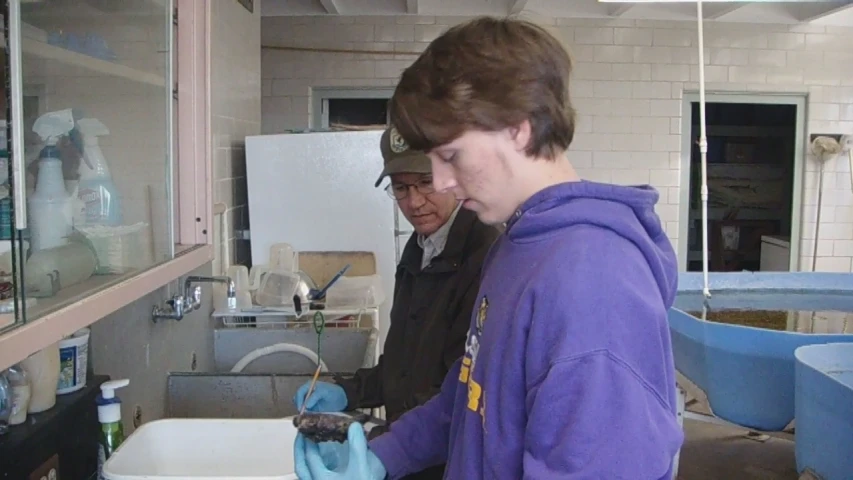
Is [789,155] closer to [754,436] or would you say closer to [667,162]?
[667,162]

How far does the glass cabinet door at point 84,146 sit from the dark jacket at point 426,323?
1.80 ft

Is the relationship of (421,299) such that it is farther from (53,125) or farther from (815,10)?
(815,10)

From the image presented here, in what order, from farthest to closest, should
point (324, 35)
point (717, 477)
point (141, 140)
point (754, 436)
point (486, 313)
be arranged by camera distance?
point (324, 35)
point (754, 436)
point (717, 477)
point (141, 140)
point (486, 313)

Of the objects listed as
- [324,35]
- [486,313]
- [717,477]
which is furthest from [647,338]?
[324,35]

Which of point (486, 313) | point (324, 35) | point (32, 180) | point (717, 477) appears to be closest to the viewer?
point (486, 313)

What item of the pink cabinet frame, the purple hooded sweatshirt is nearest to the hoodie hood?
the purple hooded sweatshirt

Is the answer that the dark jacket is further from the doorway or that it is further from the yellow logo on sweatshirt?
the doorway

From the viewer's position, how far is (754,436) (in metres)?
4.15

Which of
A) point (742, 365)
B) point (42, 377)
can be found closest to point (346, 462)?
point (42, 377)

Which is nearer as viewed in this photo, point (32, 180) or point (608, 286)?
point (608, 286)

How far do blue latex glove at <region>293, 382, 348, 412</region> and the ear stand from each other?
0.90 m

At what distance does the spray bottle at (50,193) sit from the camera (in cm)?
122

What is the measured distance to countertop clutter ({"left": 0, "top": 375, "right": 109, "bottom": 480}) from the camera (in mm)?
1147

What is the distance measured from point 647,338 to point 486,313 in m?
0.24
